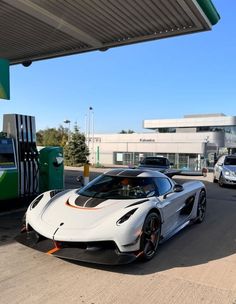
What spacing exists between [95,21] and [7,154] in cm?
469

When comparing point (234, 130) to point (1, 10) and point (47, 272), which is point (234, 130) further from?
point (47, 272)

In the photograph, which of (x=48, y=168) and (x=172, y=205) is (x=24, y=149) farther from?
(x=172, y=205)

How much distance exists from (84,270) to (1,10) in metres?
8.25

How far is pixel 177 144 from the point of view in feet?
171

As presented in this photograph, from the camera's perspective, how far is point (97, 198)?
5.94m

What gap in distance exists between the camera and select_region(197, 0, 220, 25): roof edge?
953 cm

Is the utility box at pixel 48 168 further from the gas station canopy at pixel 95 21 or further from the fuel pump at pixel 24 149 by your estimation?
the gas station canopy at pixel 95 21

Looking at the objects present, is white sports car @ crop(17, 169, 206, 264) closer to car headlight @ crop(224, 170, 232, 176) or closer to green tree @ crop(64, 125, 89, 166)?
car headlight @ crop(224, 170, 232, 176)

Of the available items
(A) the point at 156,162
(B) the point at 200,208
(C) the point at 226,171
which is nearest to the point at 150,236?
(B) the point at 200,208

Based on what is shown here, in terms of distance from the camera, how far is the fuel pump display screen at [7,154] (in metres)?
9.01

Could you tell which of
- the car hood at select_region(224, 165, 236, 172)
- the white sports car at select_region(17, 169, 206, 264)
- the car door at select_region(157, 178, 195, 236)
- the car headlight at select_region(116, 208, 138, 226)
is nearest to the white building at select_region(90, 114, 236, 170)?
the car hood at select_region(224, 165, 236, 172)

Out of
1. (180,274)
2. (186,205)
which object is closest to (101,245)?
(180,274)

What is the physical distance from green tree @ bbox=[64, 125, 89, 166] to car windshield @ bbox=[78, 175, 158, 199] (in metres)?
32.7

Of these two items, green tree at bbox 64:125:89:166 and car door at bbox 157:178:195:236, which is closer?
car door at bbox 157:178:195:236
